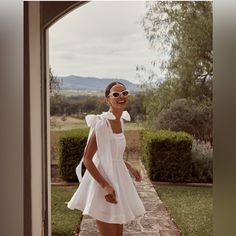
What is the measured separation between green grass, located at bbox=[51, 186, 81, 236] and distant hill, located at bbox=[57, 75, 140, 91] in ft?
2.91

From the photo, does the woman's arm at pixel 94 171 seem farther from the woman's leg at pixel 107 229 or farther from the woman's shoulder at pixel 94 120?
the woman's leg at pixel 107 229

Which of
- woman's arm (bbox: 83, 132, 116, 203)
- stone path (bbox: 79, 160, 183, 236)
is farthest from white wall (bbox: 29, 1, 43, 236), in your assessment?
stone path (bbox: 79, 160, 183, 236)

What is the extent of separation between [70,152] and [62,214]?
0.54 m

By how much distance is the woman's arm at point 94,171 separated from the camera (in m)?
2.35

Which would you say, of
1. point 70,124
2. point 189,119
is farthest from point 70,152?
point 189,119

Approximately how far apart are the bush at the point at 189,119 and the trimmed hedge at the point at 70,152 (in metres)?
0.76

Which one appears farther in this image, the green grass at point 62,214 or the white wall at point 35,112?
the green grass at point 62,214

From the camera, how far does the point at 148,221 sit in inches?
121

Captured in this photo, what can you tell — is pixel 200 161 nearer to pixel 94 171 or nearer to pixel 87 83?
pixel 87 83

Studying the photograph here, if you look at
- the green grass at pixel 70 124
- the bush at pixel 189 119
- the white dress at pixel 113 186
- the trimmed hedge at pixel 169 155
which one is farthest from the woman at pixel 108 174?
the bush at pixel 189 119

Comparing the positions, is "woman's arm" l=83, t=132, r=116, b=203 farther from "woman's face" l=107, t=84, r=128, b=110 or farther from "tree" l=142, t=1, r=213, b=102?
"tree" l=142, t=1, r=213, b=102

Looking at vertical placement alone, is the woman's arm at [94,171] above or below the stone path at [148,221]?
above

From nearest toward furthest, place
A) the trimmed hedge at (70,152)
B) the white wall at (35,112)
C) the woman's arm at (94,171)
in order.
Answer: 1. the white wall at (35,112)
2. the woman's arm at (94,171)
3. the trimmed hedge at (70,152)
